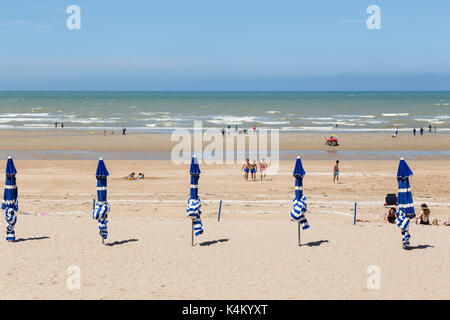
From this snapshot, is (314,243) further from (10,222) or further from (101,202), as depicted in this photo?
(10,222)

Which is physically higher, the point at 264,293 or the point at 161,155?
the point at 161,155

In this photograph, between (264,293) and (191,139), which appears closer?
(264,293)

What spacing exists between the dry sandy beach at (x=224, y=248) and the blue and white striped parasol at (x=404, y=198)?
1031mm

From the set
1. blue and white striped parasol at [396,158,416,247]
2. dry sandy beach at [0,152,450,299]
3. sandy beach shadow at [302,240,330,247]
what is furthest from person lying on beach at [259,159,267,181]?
blue and white striped parasol at [396,158,416,247]

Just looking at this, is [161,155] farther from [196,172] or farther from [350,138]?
[196,172]

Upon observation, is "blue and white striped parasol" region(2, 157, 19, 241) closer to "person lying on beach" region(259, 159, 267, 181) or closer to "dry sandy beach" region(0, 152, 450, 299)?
"dry sandy beach" region(0, 152, 450, 299)

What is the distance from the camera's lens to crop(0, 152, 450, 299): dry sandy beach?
1414cm

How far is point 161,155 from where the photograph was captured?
160 feet

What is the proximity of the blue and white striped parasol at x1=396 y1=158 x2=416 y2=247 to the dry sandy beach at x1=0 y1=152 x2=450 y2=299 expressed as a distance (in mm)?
1031

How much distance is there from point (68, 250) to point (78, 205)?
9.12 m

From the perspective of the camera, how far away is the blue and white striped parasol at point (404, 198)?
670 inches

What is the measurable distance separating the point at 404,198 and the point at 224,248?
19.4 ft
